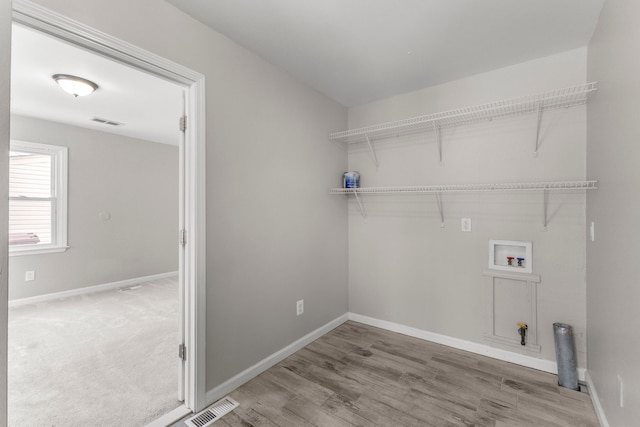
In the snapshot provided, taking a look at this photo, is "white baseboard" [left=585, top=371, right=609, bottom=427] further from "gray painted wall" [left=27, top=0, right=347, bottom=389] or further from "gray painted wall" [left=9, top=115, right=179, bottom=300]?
"gray painted wall" [left=9, top=115, right=179, bottom=300]

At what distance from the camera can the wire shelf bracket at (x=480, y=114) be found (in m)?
2.07

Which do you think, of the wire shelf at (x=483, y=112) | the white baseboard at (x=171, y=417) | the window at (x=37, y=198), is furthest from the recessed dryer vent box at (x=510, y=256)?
the window at (x=37, y=198)

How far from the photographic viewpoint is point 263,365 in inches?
88.7

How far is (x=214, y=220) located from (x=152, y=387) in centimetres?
127

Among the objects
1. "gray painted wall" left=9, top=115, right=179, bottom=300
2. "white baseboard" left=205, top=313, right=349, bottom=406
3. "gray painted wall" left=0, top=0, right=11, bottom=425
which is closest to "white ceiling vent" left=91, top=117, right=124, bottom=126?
"gray painted wall" left=9, top=115, right=179, bottom=300

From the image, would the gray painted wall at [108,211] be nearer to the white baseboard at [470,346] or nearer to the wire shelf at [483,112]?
the wire shelf at [483,112]

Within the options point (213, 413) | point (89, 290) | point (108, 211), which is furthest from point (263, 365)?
point (108, 211)

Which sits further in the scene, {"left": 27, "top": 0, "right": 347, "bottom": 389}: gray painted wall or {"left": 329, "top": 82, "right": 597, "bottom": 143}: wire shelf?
{"left": 329, "top": 82, "right": 597, "bottom": 143}: wire shelf

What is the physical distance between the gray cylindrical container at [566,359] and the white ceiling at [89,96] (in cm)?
319

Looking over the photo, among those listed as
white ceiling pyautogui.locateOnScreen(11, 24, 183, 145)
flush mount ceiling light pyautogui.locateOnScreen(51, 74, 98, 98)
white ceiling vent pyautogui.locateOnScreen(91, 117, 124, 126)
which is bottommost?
flush mount ceiling light pyautogui.locateOnScreen(51, 74, 98, 98)

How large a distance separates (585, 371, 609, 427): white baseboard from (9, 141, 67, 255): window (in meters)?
5.82

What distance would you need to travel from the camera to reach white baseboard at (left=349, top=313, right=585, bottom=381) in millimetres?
2207

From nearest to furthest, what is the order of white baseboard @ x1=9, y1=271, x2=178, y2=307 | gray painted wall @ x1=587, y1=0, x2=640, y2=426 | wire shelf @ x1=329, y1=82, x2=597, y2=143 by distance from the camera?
gray painted wall @ x1=587, y1=0, x2=640, y2=426 → wire shelf @ x1=329, y1=82, x2=597, y2=143 → white baseboard @ x1=9, y1=271, x2=178, y2=307

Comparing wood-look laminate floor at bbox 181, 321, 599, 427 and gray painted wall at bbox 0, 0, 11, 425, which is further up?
gray painted wall at bbox 0, 0, 11, 425
